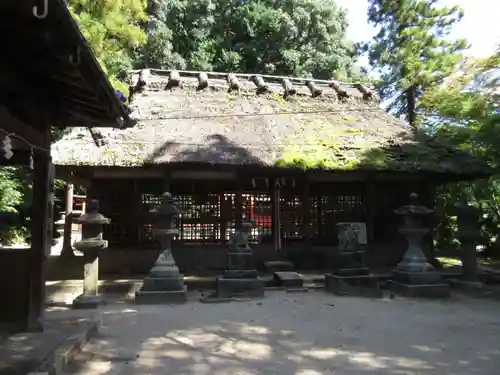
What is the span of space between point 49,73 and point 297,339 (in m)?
4.14

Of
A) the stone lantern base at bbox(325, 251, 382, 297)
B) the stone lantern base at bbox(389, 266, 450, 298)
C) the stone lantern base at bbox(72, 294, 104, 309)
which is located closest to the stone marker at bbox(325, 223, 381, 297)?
the stone lantern base at bbox(325, 251, 382, 297)

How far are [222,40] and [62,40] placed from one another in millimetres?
20052

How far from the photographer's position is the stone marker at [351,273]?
884 centimetres

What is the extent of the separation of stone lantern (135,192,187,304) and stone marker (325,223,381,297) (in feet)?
9.92

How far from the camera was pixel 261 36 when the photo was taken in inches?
896

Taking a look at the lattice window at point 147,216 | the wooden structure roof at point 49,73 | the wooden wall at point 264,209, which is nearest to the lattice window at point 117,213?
the wooden wall at point 264,209

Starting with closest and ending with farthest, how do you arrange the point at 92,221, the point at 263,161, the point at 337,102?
the point at 92,221
the point at 263,161
the point at 337,102

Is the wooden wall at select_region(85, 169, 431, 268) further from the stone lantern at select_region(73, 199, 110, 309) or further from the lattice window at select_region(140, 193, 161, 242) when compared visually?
the stone lantern at select_region(73, 199, 110, 309)

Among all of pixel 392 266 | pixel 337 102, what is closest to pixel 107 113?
pixel 392 266

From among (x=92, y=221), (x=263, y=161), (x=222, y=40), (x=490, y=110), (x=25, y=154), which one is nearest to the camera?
(x=25, y=154)

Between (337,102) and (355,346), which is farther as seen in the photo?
(337,102)

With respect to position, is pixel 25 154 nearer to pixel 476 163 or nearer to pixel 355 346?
pixel 355 346

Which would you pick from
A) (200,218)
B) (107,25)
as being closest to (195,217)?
(200,218)

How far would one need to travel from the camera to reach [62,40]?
11.5 feet
